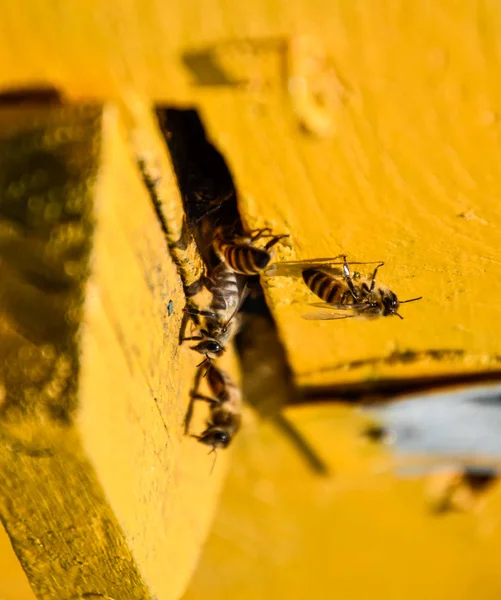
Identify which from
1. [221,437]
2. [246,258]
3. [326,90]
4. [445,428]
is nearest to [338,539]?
[445,428]

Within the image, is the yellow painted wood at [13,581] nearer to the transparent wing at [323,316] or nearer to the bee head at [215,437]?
the bee head at [215,437]

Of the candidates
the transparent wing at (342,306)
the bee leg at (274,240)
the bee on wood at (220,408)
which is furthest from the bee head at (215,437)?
the bee leg at (274,240)

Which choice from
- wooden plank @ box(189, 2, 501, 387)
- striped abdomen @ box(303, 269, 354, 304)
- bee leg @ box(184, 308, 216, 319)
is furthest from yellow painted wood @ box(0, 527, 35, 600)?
striped abdomen @ box(303, 269, 354, 304)

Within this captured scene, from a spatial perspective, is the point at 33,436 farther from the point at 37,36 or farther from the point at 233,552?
the point at 233,552

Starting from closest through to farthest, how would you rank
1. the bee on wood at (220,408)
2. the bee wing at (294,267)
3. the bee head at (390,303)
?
1. the bee wing at (294,267)
2. the bee head at (390,303)
3. the bee on wood at (220,408)

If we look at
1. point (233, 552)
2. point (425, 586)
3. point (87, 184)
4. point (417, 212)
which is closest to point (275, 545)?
point (233, 552)

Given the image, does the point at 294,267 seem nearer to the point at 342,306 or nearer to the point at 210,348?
the point at 342,306

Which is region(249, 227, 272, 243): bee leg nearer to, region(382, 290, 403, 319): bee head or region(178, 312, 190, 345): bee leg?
region(178, 312, 190, 345): bee leg
